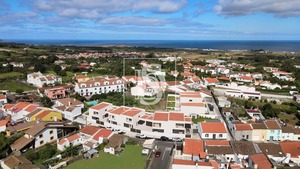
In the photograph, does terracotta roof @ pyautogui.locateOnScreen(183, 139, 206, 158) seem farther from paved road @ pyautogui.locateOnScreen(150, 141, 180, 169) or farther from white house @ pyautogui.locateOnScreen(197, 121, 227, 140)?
white house @ pyautogui.locateOnScreen(197, 121, 227, 140)

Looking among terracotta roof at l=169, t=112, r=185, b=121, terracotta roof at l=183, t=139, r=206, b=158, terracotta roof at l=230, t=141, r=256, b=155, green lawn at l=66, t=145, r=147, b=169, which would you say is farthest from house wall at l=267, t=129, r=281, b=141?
green lawn at l=66, t=145, r=147, b=169

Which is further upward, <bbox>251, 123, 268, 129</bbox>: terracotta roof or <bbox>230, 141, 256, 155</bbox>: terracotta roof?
<bbox>251, 123, 268, 129</bbox>: terracotta roof

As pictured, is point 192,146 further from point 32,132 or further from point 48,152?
point 32,132

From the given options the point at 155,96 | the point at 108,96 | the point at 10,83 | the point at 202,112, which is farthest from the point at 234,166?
the point at 10,83

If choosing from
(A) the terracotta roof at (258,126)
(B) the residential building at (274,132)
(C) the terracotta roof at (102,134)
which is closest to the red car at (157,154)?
(C) the terracotta roof at (102,134)

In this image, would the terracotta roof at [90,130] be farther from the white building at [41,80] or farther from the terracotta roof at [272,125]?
the white building at [41,80]
